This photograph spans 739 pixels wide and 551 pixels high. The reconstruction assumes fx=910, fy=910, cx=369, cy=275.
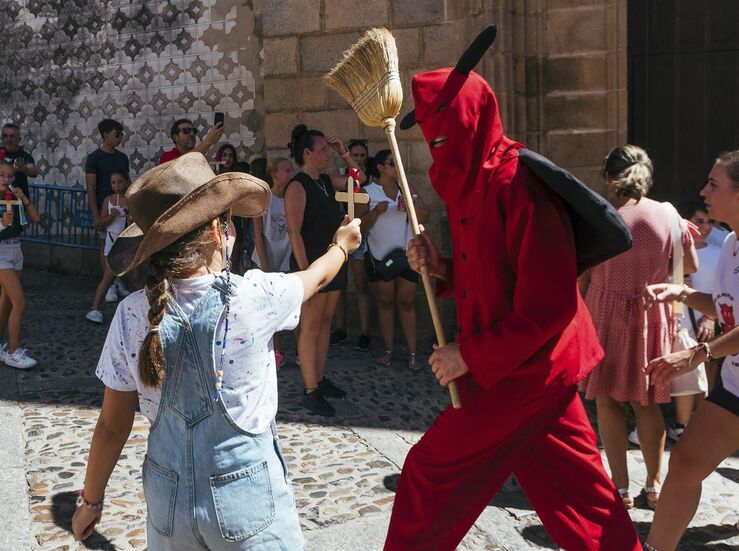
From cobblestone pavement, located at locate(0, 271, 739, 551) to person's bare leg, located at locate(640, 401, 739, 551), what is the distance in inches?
25.4

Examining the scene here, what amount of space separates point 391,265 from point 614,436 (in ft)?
9.60

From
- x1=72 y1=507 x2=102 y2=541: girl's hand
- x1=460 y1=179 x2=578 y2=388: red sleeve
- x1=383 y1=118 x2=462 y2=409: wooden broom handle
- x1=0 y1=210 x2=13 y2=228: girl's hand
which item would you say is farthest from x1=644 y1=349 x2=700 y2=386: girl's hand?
x1=0 y1=210 x2=13 y2=228: girl's hand

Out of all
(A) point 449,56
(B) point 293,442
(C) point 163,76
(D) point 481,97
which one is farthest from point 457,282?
(C) point 163,76

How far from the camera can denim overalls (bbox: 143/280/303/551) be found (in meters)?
2.14

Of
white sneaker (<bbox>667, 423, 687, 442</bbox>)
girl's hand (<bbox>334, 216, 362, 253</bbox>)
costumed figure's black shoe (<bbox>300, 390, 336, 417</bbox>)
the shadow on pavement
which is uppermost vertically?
girl's hand (<bbox>334, 216, 362, 253</bbox>)

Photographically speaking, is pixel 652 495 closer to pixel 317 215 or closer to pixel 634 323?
pixel 634 323

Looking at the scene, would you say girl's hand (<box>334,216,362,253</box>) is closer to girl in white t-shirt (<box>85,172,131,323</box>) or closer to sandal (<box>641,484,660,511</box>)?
sandal (<box>641,484,660,511</box>)

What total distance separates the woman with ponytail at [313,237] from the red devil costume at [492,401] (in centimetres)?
292

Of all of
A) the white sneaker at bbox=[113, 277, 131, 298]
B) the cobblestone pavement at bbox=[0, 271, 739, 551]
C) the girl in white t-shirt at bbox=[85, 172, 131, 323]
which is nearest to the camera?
the cobblestone pavement at bbox=[0, 271, 739, 551]

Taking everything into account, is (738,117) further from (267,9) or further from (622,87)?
(267,9)

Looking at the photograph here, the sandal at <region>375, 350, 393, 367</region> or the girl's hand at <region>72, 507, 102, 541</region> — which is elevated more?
the girl's hand at <region>72, 507, 102, 541</region>

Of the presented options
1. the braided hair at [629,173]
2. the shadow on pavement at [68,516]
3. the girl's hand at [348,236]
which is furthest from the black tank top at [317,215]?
the girl's hand at [348,236]

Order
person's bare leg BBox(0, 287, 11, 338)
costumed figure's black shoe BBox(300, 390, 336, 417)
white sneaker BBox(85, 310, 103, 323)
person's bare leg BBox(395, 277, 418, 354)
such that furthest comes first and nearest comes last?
1. white sneaker BBox(85, 310, 103, 323)
2. person's bare leg BBox(395, 277, 418, 354)
3. person's bare leg BBox(0, 287, 11, 338)
4. costumed figure's black shoe BBox(300, 390, 336, 417)

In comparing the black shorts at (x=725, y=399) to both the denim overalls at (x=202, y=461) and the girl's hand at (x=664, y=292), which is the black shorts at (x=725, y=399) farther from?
the denim overalls at (x=202, y=461)
